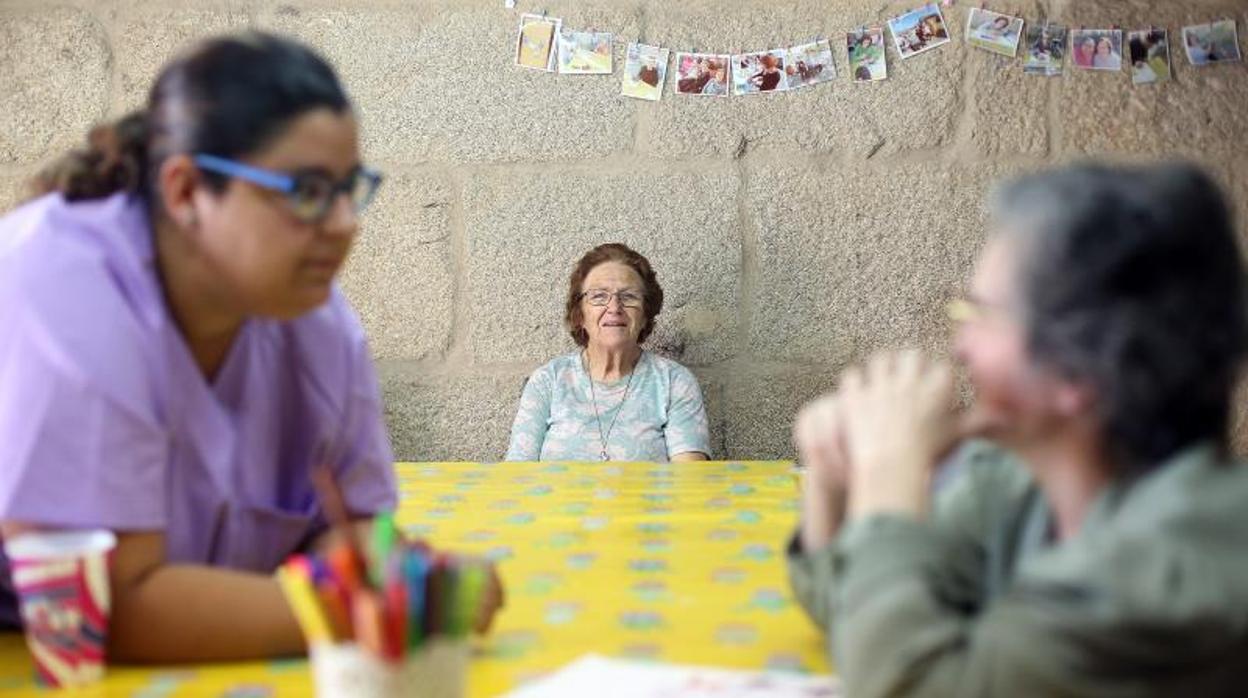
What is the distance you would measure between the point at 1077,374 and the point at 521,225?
9.31 ft

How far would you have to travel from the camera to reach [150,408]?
1180 millimetres

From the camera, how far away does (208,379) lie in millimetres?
1376

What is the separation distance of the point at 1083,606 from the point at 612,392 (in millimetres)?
2599

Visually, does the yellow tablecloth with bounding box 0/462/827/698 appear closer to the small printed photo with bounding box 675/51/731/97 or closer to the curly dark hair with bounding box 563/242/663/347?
the curly dark hair with bounding box 563/242/663/347

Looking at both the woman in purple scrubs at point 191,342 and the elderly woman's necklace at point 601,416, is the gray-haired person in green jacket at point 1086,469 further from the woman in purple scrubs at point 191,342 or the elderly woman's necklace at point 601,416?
the elderly woman's necklace at point 601,416

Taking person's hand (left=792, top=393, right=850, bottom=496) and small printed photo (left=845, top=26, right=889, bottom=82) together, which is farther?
small printed photo (left=845, top=26, right=889, bottom=82)

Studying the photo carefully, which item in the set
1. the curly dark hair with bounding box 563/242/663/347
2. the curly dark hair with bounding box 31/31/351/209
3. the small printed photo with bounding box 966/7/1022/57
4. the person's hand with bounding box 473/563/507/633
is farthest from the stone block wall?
A: the person's hand with bounding box 473/563/507/633

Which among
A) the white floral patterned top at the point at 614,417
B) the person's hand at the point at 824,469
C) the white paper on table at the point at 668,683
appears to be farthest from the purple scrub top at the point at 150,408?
the white floral patterned top at the point at 614,417

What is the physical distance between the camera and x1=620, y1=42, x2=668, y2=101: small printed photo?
351 centimetres

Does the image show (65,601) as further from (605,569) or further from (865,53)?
→ (865,53)

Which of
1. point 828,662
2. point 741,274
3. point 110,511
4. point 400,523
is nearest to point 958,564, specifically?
point 828,662

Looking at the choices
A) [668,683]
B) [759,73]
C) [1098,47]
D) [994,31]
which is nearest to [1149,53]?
[1098,47]

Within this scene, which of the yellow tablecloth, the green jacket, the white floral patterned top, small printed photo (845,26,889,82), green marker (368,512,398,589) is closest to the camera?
the green jacket

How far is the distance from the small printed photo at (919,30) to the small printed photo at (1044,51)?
23 cm
